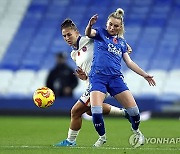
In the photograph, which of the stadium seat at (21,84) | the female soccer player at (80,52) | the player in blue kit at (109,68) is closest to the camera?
the player in blue kit at (109,68)

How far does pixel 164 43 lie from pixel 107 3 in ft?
9.67

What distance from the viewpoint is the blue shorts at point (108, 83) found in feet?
36.8

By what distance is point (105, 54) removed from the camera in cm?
1134

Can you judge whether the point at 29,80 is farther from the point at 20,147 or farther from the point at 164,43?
the point at 20,147

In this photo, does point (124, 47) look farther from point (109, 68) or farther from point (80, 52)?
point (80, 52)

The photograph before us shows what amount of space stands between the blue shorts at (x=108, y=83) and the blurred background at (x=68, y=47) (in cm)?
1249

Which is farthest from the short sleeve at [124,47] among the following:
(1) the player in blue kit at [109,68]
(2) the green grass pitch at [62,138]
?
(2) the green grass pitch at [62,138]

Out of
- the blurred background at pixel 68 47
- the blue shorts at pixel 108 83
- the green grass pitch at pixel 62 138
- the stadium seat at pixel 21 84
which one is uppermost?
the blurred background at pixel 68 47

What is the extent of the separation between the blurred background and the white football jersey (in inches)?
476

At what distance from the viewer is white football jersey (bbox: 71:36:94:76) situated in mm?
11773

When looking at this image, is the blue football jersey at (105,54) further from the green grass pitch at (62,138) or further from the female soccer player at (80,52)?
the green grass pitch at (62,138)

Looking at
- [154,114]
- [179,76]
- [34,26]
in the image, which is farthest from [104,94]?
[34,26]

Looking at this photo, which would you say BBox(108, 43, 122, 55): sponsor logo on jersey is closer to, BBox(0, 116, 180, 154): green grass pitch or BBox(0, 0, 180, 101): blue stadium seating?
BBox(0, 116, 180, 154): green grass pitch

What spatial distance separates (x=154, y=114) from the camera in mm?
22094
